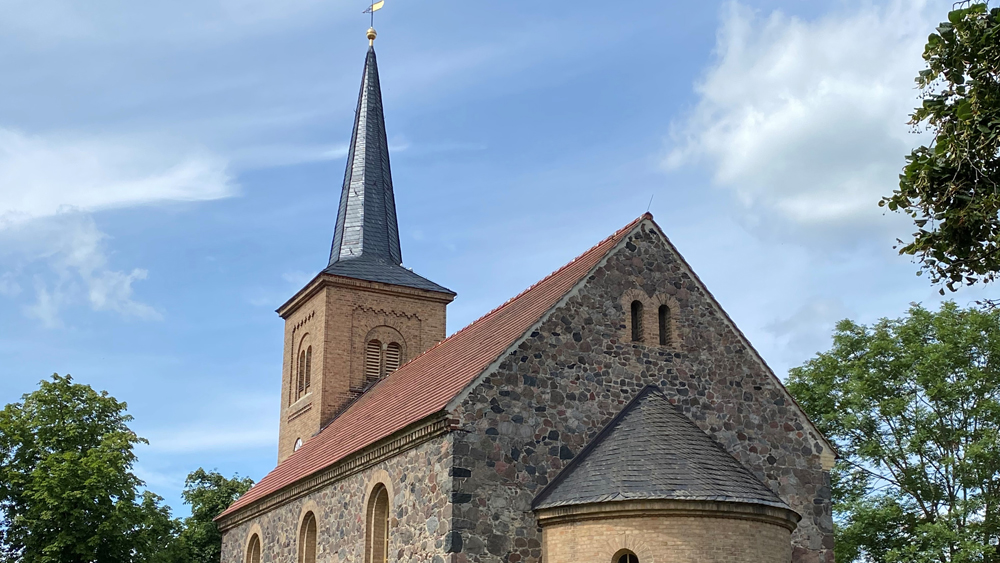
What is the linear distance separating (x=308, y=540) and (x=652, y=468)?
9.34 meters

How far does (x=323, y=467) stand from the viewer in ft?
71.8

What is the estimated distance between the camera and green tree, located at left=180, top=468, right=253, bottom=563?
136ft

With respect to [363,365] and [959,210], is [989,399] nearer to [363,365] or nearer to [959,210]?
[363,365]

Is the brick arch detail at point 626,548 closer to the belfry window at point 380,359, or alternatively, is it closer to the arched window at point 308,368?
the belfry window at point 380,359

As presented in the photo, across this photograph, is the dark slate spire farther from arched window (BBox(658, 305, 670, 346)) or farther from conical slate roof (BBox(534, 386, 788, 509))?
conical slate roof (BBox(534, 386, 788, 509))

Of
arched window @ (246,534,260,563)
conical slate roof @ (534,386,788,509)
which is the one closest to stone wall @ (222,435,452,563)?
Answer: arched window @ (246,534,260,563)

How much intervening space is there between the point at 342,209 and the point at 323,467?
16.0 meters

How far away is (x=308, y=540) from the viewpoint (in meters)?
23.0

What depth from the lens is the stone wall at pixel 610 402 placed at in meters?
17.4

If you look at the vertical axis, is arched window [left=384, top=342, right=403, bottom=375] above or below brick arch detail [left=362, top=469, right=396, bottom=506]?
above

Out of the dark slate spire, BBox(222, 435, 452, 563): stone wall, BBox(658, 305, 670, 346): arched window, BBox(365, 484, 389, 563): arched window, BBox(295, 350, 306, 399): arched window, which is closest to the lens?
BBox(222, 435, 452, 563): stone wall

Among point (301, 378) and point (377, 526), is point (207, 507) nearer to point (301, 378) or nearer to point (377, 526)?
point (301, 378)

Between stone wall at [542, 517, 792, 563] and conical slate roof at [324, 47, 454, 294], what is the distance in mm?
18035

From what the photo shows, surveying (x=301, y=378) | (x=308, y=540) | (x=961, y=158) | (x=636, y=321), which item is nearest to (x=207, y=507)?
(x=301, y=378)
